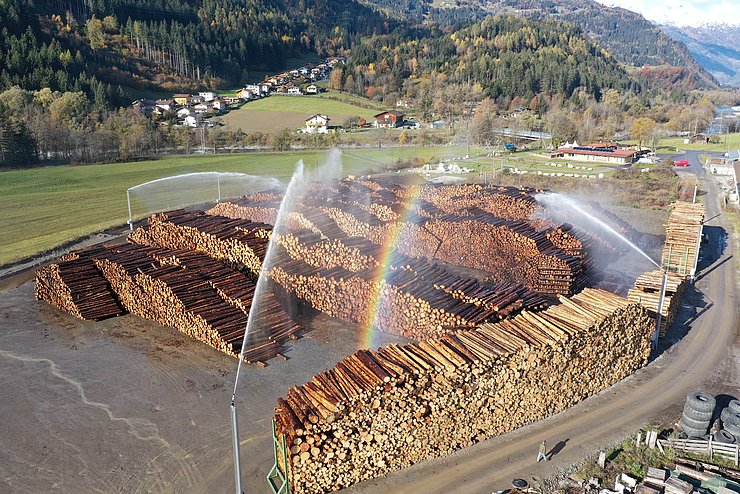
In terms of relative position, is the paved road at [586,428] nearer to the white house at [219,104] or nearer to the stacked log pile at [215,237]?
the stacked log pile at [215,237]

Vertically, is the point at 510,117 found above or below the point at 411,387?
above

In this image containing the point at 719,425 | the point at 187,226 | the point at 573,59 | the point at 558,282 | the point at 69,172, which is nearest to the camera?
the point at 719,425

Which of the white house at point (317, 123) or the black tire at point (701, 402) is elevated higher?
the white house at point (317, 123)

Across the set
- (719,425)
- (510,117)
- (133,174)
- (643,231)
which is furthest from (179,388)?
(510,117)

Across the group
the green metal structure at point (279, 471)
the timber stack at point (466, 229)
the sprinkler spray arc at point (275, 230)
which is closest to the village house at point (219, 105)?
the sprinkler spray arc at point (275, 230)

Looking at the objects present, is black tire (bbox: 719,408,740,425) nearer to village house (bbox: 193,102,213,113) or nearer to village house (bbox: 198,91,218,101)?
village house (bbox: 193,102,213,113)

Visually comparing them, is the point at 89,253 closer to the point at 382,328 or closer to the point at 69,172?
the point at 382,328
